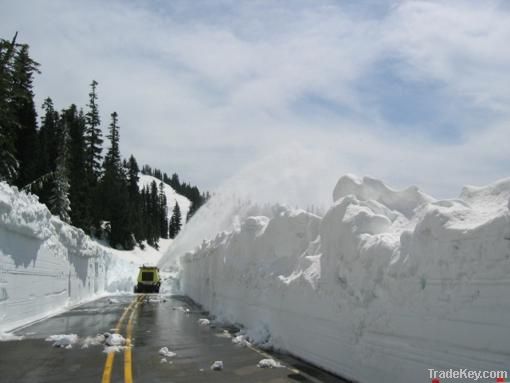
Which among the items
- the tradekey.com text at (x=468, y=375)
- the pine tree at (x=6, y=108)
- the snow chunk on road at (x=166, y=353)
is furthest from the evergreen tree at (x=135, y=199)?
the tradekey.com text at (x=468, y=375)

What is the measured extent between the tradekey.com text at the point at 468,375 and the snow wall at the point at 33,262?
483 inches

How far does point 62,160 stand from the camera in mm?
52688

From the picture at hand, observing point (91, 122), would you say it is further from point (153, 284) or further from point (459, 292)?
point (459, 292)

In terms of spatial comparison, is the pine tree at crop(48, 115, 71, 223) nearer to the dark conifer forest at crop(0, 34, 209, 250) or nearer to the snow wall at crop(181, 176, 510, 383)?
the dark conifer forest at crop(0, 34, 209, 250)

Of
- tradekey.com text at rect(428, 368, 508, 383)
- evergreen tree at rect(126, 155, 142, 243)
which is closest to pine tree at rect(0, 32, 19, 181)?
tradekey.com text at rect(428, 368, 508, 383)

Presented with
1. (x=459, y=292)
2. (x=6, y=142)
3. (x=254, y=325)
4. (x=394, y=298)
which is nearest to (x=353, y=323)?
(x=394, y=298)

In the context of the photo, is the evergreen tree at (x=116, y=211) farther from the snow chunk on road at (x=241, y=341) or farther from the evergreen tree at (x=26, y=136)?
the snow chunk on road at (x=241, y=341)

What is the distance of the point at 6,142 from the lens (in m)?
43.2

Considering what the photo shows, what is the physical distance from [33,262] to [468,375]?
1607 centimetres

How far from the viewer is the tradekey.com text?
16.6 feet

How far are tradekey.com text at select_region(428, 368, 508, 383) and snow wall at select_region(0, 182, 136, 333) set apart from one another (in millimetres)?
12259

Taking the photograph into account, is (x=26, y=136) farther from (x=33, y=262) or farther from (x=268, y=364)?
(x=268, y=364)

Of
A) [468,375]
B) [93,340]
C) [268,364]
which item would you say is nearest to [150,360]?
[268,364]

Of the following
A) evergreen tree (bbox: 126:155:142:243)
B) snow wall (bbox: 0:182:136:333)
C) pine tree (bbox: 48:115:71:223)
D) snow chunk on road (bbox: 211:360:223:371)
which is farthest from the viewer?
evergreen tree (bbox: 126:155:142:243)
